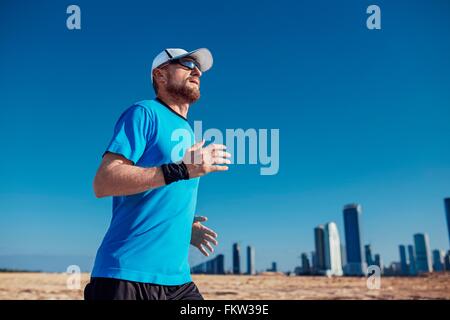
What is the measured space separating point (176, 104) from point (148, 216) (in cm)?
124

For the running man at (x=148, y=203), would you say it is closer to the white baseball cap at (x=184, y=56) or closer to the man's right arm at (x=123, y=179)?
the man's right arm at (x=123, y=179)

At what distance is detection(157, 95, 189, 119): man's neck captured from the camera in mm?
4199

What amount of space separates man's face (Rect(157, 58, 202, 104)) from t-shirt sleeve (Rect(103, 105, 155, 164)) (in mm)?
633

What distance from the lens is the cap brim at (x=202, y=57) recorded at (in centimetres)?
427

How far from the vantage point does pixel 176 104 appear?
421 cm

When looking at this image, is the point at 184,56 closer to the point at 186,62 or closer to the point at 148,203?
the point at 186,62

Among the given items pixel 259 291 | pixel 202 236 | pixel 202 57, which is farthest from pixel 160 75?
pixel 259 291

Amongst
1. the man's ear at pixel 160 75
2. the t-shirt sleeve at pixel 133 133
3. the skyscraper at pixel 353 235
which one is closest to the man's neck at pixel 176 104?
the man's ear at pixel 160 75

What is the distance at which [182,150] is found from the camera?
379cm

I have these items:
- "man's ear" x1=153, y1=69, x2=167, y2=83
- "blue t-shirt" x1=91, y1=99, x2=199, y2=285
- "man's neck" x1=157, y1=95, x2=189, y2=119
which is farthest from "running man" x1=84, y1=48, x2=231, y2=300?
"man's ear" x1=153, y1=69, x2=167, y2=83

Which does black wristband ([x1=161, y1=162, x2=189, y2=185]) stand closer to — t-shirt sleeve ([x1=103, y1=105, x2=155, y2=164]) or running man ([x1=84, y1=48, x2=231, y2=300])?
running man ([x1=84, y1=48, x2=231, y2=300])
